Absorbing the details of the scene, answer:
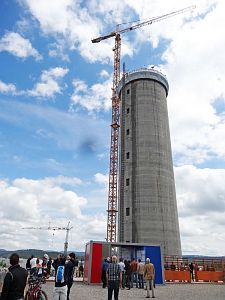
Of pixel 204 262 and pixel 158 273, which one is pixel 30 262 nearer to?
pixel 158 273

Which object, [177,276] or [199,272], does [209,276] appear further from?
[177,276]

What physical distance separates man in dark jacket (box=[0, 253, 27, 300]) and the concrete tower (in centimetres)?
3904

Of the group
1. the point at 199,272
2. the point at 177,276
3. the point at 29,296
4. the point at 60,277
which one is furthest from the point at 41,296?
the point at 199,272

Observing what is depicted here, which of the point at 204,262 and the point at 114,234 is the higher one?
the point at 114,234

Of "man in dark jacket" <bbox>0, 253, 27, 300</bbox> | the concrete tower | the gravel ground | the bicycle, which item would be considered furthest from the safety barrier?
"man in dark jacket" <bbox>0, 253, 27, 300</bbox>

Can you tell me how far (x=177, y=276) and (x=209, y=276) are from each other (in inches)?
148

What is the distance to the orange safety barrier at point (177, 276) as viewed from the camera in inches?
1090

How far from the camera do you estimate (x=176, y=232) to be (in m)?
46.3

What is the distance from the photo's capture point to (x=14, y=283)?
6.20 metres

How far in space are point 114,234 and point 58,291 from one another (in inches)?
1970

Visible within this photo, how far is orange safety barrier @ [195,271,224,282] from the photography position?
29391 mm

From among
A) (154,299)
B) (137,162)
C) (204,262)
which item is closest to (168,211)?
(137,162)

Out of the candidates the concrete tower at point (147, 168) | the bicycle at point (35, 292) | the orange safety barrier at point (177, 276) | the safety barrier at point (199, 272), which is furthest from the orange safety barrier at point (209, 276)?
the bicycle at point (35, 292)

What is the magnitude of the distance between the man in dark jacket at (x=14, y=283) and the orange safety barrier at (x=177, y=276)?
77.5 feet
